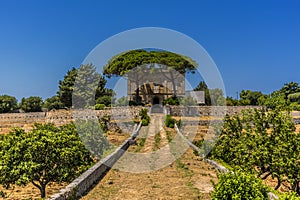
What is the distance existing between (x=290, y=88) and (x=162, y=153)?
57.0 m

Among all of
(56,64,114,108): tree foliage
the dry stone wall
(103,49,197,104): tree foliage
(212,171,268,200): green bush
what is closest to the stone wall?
the dry stone wall

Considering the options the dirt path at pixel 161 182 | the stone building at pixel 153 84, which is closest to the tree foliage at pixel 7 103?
the stone building at pixel 153 84

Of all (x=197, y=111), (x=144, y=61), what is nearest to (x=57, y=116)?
(x=144, y=61)

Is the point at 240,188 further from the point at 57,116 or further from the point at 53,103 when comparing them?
the point at 53,103

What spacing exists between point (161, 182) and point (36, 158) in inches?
152

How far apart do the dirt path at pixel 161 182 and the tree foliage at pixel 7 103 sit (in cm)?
4026

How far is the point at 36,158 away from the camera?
7.85 metres

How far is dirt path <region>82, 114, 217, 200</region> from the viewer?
311 inches

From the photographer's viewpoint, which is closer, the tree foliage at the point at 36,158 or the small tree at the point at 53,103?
the tree foliage at the point at 36,158

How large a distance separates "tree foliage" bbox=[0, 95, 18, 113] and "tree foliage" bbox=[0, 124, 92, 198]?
43415 mm

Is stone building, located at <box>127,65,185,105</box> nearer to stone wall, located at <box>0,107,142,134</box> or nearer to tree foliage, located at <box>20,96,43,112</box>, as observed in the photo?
stone wall, located at <box>0,107,142,134</box>

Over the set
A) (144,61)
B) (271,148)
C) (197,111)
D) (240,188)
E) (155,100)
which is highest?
(144,61)

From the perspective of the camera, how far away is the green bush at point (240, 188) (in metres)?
5.14

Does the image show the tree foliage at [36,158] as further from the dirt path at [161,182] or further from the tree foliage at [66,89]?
the tree foliage at [66,89]
